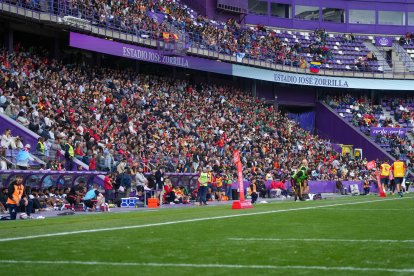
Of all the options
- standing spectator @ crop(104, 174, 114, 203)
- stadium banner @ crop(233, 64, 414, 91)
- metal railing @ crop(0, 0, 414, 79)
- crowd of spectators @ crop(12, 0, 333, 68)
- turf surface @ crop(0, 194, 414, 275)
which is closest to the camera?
turf surface @ crop(0, 194, 414, 275)

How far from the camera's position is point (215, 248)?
10.8 meters

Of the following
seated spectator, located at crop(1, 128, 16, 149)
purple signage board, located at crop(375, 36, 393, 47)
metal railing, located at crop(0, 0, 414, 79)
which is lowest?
seated spectator, located at crop(1, 128, 16, 149)

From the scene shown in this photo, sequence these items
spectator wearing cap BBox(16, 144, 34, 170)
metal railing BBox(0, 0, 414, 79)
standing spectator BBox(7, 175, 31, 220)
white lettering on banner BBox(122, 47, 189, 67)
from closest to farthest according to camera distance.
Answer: standing spectator BBox(7, 175, 31, 220)
spectator wearing cap BBox(16, 144, 34, 170)
metal railing BBox(0, 0, 414, 79)
white lettering on banner BBox(122, 47, 189, 67)

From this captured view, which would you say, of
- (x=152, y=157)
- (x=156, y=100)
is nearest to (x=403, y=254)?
(x=152, y=157)

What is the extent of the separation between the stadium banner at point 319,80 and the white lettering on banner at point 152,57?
6.23 metres

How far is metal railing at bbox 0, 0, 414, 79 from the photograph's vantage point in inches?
1373

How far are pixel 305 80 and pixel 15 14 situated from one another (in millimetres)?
29108

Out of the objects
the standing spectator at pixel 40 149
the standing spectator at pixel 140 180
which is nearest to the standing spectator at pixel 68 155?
the standing spectator at pixel 40 149

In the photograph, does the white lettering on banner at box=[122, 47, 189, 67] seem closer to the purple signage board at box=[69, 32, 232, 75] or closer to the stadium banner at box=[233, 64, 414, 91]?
the purple signage board at box=[69, 32, 232, 75]

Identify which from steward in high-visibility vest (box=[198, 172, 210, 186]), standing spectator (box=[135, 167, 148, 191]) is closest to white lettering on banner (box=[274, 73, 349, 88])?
standing spectator (box=[135, 167, 148, 191])

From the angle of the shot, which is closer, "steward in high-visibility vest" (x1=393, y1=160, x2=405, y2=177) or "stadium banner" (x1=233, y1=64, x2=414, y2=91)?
"steward in high-visibility vest" (x1=393, y1=160, x2=405, y2=177)

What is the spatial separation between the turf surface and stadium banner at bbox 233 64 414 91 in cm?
3699

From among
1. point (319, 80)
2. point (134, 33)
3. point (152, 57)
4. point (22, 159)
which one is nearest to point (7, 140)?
point (22, 159)

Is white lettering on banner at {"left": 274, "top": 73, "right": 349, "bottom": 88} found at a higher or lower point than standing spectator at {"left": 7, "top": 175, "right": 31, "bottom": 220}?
higher
